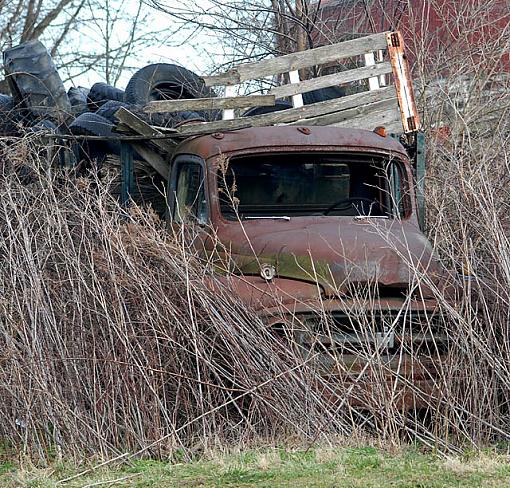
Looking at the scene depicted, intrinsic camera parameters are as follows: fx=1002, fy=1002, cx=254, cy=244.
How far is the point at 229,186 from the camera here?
24.9ft

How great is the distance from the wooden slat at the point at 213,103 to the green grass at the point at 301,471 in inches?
134

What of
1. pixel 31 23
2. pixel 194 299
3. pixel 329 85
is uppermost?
pixel 31 23

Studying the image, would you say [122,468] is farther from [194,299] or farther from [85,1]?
[85,1]

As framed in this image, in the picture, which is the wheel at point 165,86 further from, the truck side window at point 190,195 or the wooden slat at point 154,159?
the truck side window at point 190,195

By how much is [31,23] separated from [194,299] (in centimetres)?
2026

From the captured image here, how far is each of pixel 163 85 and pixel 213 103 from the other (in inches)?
86.7

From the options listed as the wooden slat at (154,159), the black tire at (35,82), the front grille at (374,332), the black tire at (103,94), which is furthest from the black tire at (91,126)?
the front grille at (374,332)

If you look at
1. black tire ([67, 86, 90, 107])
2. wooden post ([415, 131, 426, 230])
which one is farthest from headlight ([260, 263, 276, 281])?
black tire ([67, 86, 90, 107])

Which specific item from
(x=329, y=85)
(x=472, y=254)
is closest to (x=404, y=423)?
(x=472, y=254)

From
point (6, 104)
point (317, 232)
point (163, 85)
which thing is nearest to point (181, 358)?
point (317, 232)

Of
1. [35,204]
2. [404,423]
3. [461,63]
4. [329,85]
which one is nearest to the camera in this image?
[404,423]

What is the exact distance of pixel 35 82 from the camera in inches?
396

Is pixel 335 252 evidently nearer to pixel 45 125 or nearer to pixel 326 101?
pixel 326 101

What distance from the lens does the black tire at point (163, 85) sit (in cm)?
988
